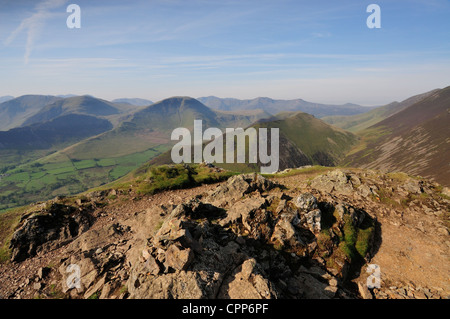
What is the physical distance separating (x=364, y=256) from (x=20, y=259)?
32965mm

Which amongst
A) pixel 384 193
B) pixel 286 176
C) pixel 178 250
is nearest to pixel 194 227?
pixel 178 250

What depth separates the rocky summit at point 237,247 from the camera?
13.3 m

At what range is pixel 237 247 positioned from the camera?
1667 cm

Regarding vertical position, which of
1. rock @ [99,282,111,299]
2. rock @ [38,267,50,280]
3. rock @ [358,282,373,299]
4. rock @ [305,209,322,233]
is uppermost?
rock @ [305,209,322,233]

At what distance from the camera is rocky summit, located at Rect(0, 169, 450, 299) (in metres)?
13.3

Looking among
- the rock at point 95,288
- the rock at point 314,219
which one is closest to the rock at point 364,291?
the rock at point 314,219

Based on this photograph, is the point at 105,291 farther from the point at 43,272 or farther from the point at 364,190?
the point at 364,190

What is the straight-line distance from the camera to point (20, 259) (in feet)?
62.6

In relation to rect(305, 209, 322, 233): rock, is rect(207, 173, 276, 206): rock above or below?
above

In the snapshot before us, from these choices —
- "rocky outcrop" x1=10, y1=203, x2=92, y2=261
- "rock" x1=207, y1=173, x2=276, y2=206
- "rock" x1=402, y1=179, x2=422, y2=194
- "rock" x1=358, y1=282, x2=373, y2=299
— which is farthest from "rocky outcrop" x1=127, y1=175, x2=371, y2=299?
"rock" x1=402, y1=179, x2=422, y2=194

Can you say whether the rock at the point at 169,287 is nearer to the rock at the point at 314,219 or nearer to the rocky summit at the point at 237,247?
the rocky summit at the point at 237,247

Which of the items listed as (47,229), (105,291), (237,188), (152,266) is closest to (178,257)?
(152,266)

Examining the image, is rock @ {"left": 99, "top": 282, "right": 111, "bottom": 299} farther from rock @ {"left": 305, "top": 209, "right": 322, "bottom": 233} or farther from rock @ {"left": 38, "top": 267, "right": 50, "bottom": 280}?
rock @ {"left": 305, "top": 209, "right": 322, "bottom": 233}

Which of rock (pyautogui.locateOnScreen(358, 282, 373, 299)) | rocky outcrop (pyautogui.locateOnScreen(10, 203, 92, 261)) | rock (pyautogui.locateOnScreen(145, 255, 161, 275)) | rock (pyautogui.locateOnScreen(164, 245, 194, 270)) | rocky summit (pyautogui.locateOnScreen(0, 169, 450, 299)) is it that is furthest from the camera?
rocky outcrop (pyautogui.locateOnScreen(10, 203, 92, 261))
